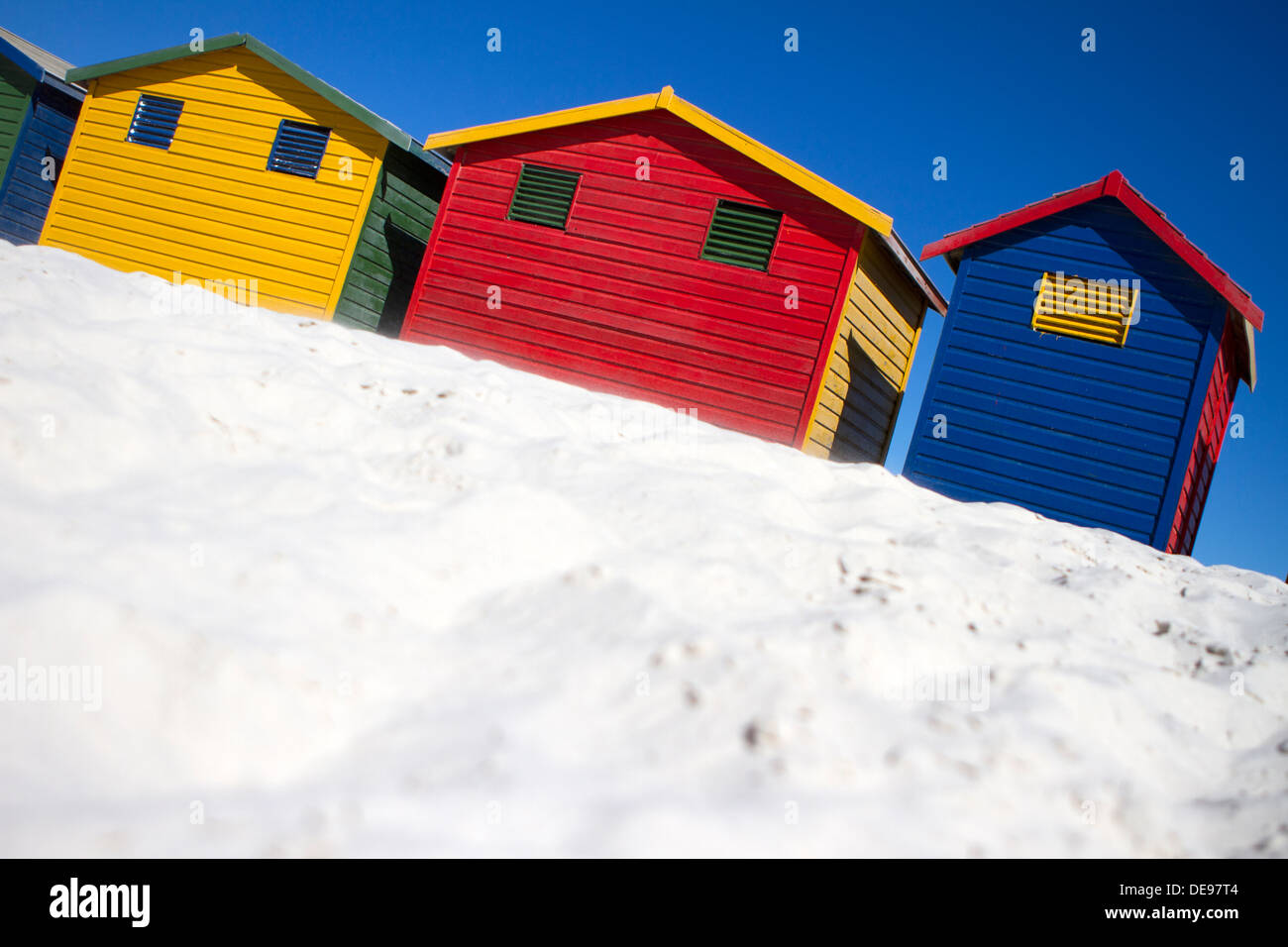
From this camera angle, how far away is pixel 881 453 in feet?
36.2

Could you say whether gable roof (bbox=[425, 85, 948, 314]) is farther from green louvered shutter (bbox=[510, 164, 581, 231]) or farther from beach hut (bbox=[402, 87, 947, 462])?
green louvered shutter (bbox=[510, 164, 581, 231])

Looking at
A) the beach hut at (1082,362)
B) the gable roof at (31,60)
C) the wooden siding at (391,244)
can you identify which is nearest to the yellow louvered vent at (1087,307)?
the beach hut at (1082,362)

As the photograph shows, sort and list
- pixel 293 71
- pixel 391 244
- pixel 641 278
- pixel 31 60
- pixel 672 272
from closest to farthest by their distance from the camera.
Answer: pixel 672 272, pixel 641 278, pixel 293 71, pixel 391 244, pixel 31 60

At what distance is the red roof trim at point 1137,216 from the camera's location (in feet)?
23.2

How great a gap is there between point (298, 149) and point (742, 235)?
679 centimetres

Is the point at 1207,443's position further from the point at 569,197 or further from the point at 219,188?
the point at 219,188

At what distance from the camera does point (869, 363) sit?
961 centimetres

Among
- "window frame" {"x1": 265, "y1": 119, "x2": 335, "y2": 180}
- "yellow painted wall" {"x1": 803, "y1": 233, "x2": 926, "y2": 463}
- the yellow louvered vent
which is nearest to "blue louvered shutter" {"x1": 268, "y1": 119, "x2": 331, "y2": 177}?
"window frame" {"x1": 265, "y1": 119, "x2": 335, "y2": 180}

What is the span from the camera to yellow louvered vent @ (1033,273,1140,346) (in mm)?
7484

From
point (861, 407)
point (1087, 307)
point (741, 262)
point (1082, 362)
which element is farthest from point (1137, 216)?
point (741, 262)

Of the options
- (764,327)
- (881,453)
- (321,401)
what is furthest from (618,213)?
(321,401)
